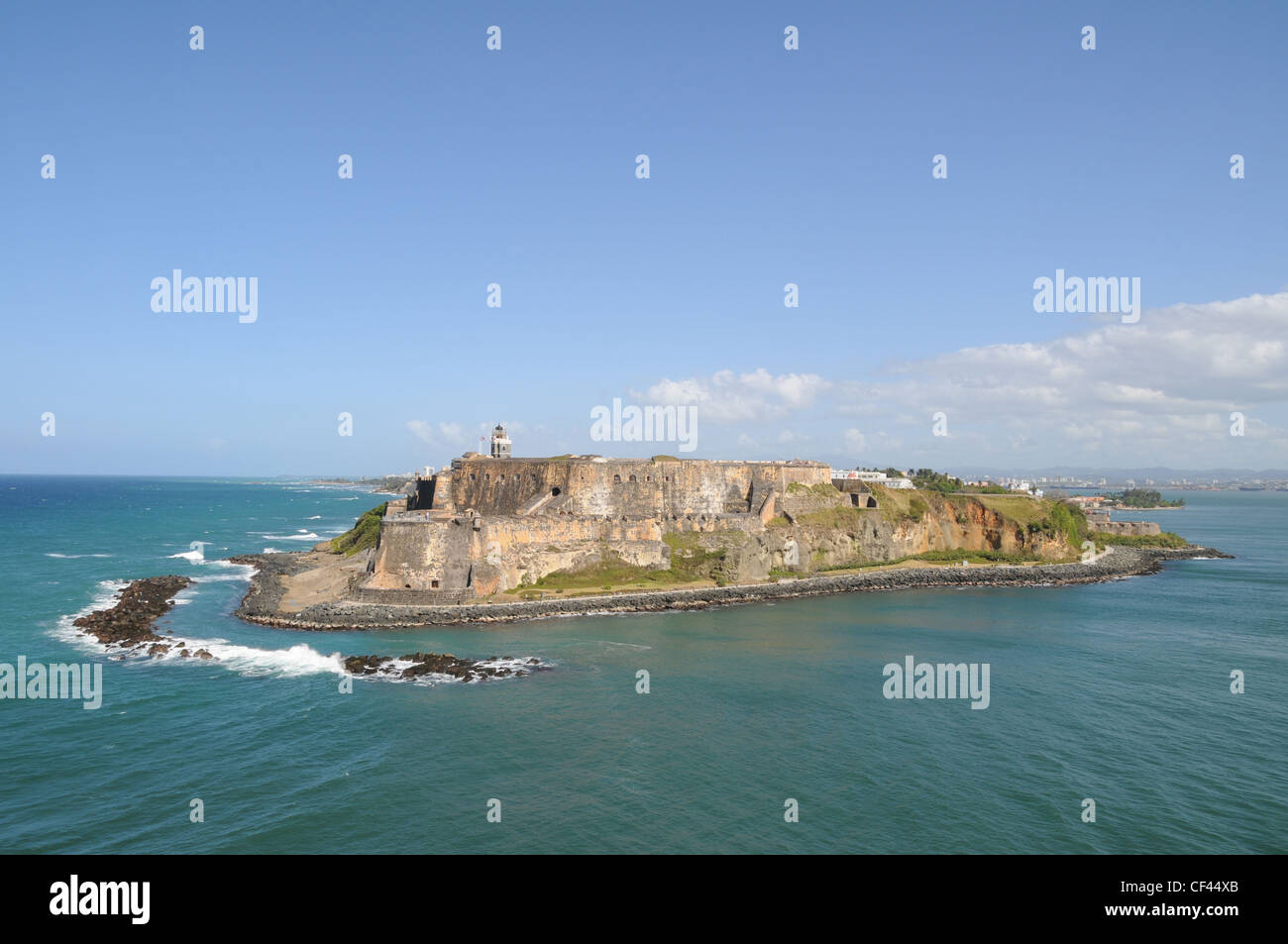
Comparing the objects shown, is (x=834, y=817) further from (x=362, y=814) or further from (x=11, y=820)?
(x=11, y=820)

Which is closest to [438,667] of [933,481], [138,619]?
[138,619]

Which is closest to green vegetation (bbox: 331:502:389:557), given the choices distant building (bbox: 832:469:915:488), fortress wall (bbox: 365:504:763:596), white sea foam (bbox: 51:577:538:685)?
fortress wall (bbox: 365:504:763:596)

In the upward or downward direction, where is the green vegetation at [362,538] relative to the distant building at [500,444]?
downward

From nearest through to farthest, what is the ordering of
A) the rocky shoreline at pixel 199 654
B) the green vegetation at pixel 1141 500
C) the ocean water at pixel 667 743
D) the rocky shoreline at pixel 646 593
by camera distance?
the ocean water at pixel 667 743 → the rocky shoreline at pixel 199 654 → the rocky shoreline at pixel 646 593 → the green vegetation at pixel 1141 500

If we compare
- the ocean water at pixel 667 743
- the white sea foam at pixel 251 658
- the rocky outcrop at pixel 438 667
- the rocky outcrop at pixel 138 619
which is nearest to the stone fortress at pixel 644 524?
the ocean water at pixel 667 743

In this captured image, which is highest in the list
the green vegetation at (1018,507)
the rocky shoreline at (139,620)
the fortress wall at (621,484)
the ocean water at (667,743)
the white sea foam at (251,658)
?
the fortress wall at (621,484)

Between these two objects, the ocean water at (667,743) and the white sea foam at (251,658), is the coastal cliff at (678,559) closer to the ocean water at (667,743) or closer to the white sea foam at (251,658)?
the ocean water at (667,743)

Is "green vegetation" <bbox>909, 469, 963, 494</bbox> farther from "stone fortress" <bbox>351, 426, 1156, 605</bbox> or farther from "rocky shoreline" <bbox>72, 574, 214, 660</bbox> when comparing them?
"rocky shoreline" <bbox>72, 574, 214, 660</bbox>
